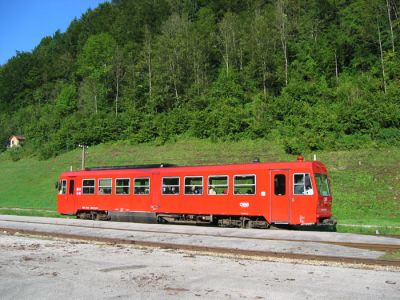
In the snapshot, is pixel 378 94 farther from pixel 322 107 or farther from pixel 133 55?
pixel 133 55

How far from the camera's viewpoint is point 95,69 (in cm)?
8169

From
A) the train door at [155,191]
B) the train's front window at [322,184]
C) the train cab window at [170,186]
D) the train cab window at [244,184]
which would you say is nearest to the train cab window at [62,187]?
the train door at [155,191]

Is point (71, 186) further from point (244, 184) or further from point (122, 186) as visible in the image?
point (244, 184)

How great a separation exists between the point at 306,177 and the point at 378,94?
25.2 meters

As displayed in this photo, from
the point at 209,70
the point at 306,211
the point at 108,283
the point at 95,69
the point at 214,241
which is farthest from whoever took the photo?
the point at 95,69

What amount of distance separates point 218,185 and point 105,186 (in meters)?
8.13

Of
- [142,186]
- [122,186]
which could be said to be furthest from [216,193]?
[122,186]

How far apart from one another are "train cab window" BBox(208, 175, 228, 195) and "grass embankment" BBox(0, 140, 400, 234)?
213 inches

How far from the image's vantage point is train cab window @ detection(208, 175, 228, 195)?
20141 mm

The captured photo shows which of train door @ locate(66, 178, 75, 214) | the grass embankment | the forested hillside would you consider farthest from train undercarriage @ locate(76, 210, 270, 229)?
the forested hillside

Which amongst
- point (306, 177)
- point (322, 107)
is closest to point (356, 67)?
point (322, 107)

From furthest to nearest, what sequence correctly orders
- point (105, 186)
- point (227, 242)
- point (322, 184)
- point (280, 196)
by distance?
1. point (105, 186)
2. point (322, 184)
3. point (280, 196)
4. point (227, 242)

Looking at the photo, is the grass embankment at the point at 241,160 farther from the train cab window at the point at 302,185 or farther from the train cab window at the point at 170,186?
the train cab window at the point at 170,186

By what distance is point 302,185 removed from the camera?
59.5 feet
